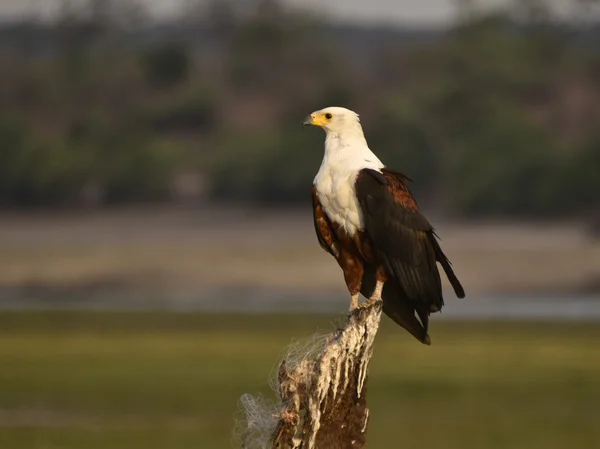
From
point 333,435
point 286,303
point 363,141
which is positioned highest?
point 363,141

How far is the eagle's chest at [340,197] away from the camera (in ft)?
25.9

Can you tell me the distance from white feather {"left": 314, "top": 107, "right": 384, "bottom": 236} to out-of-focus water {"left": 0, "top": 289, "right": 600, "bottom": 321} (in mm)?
23852

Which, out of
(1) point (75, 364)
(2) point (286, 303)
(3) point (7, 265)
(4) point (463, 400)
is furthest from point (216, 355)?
(3) point (7, 265)

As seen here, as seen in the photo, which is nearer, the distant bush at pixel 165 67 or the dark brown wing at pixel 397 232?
the dark brown wing at pixel 397 232

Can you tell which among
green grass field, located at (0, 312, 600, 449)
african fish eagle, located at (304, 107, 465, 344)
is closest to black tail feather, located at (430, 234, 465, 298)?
african fish eagle, located at (304, 107, 465, 344)

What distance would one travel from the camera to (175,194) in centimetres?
5072

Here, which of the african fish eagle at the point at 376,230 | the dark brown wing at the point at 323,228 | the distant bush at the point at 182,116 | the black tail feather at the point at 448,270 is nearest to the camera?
the black tail feather at the point at 448,270

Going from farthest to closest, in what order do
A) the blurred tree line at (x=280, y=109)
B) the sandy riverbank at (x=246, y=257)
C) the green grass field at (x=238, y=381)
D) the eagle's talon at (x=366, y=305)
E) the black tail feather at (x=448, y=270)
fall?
the blurred tree line at (x=280, y=109) < the sandy riverbank at (x=246, y=257) < the green grass field at (x=238, y=381) < the black tail feather at (x=448, y=270) < the eagle's talon at (x=366, y=305)

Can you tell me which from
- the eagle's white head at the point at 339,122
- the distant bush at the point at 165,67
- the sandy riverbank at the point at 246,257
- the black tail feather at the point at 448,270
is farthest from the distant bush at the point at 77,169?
the black tail feather at the point at 448,270

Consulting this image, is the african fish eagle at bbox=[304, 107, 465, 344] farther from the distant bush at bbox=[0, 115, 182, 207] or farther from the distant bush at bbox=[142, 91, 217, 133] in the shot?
the distant bush at bbox=[142, 91, 217, 133]

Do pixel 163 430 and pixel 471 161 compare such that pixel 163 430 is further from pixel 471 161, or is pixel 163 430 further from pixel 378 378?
pixel 471 161

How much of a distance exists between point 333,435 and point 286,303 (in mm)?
29034

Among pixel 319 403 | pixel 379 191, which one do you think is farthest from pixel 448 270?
pixel 319 403

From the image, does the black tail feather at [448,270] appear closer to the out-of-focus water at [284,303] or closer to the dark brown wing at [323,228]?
the dark brown wing at [323,228]
